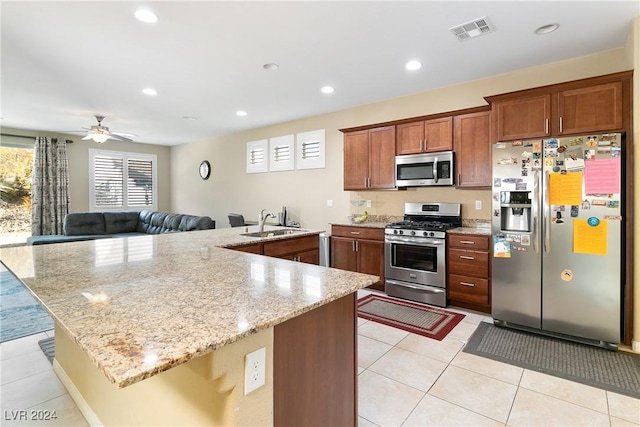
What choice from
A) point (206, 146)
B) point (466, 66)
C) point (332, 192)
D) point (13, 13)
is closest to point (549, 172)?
point (466, 66)

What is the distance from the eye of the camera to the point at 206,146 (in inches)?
297

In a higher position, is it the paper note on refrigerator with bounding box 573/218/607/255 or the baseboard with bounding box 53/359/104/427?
the paper note on refrigerator with bounding box 573/218/607/255

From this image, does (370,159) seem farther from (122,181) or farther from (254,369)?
(122,181)

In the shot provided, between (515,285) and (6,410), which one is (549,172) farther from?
(6,410)

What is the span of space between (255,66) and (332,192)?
234 cm

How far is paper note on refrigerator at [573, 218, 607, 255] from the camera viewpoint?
8.46 feet

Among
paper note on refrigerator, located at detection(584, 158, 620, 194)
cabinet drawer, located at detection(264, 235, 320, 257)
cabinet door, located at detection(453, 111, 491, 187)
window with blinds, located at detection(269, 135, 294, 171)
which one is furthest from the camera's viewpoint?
window with blinds, located at detection(269, 135, 294, 171)

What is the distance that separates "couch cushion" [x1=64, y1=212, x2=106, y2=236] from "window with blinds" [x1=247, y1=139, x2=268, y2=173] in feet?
10.5

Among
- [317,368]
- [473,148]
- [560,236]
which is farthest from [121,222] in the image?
[560,236]

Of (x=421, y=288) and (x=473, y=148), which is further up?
(x=473, y=148)

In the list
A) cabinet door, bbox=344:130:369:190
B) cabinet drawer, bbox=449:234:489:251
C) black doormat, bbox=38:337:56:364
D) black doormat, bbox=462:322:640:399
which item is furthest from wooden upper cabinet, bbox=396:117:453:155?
black doormat, bbox=38:337:56:364

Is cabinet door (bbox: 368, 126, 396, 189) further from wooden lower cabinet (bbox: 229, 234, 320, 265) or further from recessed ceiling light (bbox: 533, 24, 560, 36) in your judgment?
recessed ceiling light (bbox: 533, 24, 560, 36)

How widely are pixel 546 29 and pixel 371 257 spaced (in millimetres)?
2913

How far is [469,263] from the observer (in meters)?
3.44
